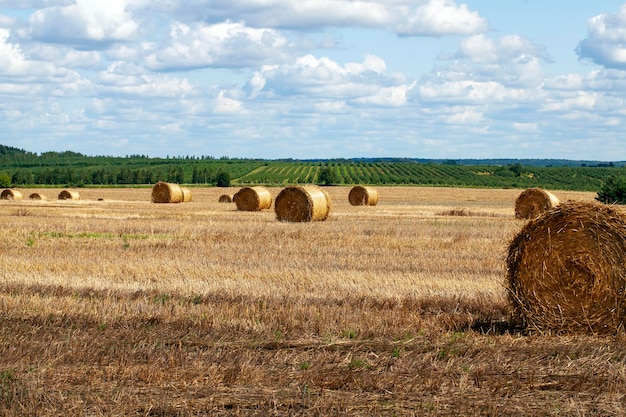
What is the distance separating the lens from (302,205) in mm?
27328

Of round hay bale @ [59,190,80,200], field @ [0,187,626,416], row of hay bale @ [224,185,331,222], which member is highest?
row of hay bale @ [224,185,331,222]

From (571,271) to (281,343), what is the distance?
3723 millimetres

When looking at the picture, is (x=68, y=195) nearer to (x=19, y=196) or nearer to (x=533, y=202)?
(x=19, y=196)

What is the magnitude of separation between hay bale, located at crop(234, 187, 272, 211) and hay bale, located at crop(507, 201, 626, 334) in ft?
83.0

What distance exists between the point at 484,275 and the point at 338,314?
4.90 m

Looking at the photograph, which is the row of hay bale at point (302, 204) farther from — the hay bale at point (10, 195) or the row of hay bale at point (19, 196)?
the hay bale at point (10, 195)

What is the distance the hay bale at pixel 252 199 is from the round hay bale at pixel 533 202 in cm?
1039

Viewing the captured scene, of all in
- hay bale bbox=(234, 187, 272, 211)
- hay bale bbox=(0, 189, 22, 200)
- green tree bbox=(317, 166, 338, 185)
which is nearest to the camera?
hay bale bbox=(234, 187, 272, 211)

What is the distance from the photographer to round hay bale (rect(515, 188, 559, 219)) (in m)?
30.8

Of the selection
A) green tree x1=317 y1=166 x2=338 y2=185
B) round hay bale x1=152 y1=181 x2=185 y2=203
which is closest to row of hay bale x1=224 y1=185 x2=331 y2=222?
round hay bale x1=152 y1=181 x2=185 y2=203

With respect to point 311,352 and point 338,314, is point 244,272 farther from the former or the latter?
point 311,352

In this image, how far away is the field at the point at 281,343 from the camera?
6559mm

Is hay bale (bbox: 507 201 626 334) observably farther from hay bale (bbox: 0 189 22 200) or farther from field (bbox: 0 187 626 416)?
hay bale (bbox: 0 189 22 200)

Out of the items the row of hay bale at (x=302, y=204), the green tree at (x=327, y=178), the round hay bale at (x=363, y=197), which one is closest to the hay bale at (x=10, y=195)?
the round hay bale at (x=363, y=197)
